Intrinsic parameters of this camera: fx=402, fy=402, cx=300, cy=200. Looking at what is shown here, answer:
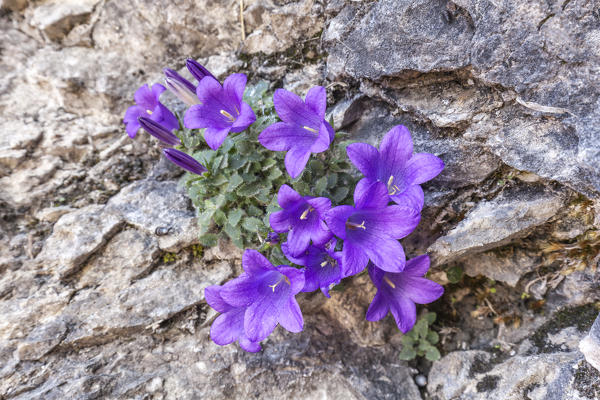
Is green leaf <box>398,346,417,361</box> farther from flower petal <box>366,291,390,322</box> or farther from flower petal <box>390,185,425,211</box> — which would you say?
flower petal <box>390,185,425,211</box>

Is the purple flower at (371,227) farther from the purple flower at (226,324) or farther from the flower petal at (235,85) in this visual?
the flower petal at (235,85)

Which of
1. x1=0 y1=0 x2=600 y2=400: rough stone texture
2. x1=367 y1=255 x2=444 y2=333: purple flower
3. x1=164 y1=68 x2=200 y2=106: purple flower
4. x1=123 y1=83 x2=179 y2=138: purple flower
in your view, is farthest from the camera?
x1=123 y1=83 x2=179 y2=138: purple flower

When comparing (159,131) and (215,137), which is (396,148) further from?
(159,131)

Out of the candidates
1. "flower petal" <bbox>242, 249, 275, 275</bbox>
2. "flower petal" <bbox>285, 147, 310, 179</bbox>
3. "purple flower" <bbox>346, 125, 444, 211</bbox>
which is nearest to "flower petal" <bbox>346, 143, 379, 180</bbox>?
"purple flower" <bbox>346, 125, 444, 211</bbox>

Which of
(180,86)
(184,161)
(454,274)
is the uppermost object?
(180,86)

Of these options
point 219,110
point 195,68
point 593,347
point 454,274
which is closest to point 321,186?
point 219,110

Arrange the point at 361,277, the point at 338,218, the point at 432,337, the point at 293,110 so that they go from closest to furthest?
the point at 338,218
the point at 293,110
the point at 361,277
the point at 432,337

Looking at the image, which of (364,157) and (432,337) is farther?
(432,337)
